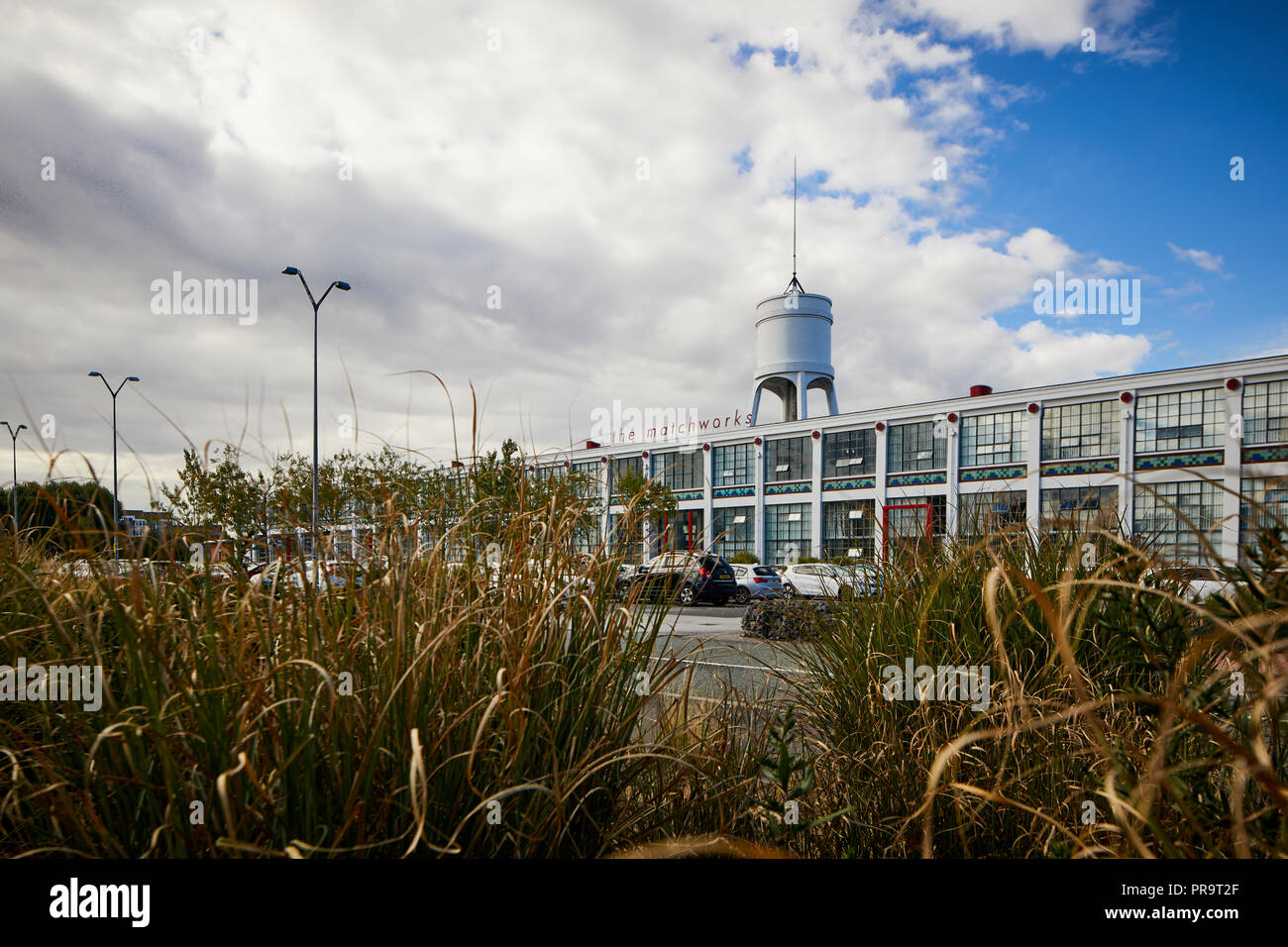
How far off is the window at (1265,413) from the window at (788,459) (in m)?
21.6

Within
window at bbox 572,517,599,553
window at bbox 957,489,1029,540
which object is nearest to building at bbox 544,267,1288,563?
window at bbox 957,489,1029,540

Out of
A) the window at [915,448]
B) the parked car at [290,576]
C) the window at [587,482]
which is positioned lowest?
the parked car at [290,576]

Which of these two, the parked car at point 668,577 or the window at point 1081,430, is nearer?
the parked car at point 668,577

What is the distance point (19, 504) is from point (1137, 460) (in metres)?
39.8

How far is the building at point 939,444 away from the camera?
31.4 meters

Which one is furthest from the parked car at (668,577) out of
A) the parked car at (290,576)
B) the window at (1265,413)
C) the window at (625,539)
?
the window at (1265,413)

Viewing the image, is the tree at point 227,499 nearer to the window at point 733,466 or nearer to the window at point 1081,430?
the window at point 1081,430

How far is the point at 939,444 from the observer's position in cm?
4072

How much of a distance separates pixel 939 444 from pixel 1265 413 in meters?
14.0
